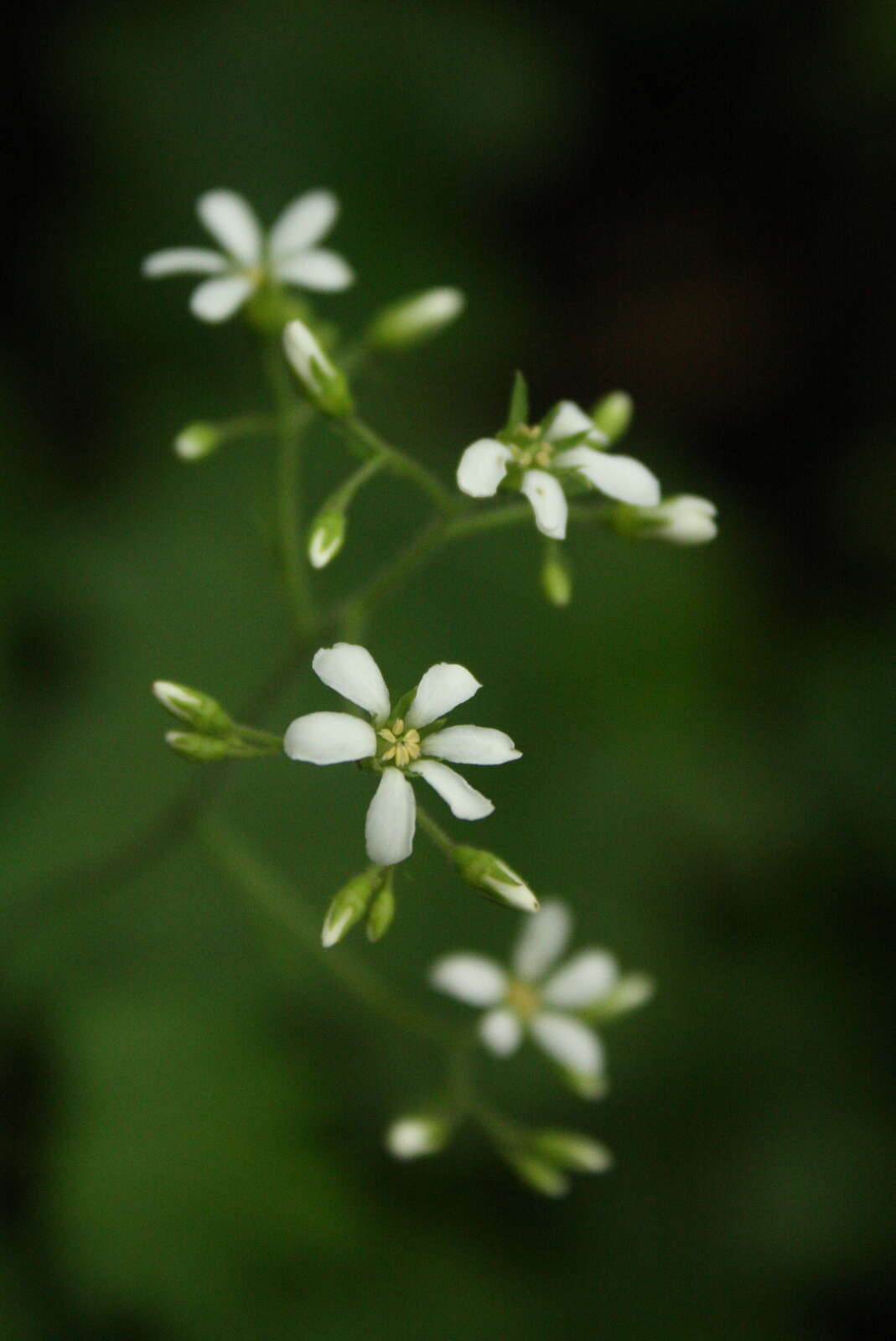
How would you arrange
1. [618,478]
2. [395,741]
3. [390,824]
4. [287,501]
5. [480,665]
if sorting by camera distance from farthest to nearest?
1. [480,665]
2. [287,501]
3. [618,478]
4. [395,741]
5. [390,824]

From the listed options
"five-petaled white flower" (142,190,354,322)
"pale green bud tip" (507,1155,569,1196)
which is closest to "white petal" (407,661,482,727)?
"five-petaled white flower" (142,190,354,322)

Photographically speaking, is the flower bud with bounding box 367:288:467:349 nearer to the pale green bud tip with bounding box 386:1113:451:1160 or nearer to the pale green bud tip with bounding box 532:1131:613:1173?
the pale green bud tip with bounding box 386:1113:451:1160

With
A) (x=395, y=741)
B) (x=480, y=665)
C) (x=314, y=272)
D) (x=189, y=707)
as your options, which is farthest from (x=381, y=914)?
(x=480, y=665)

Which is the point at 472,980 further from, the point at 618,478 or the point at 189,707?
the point at 618,478

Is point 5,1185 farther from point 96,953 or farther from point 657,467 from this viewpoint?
point 657,467

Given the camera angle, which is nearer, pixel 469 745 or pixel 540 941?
pixel 469 745

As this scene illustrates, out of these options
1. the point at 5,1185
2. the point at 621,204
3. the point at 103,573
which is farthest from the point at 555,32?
the point at 5,1185

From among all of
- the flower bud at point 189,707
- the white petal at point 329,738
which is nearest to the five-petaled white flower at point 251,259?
the flower bud at point 189,707

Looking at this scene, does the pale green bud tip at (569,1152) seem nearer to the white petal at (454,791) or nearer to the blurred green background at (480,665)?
the blurred green background at (480,665)
